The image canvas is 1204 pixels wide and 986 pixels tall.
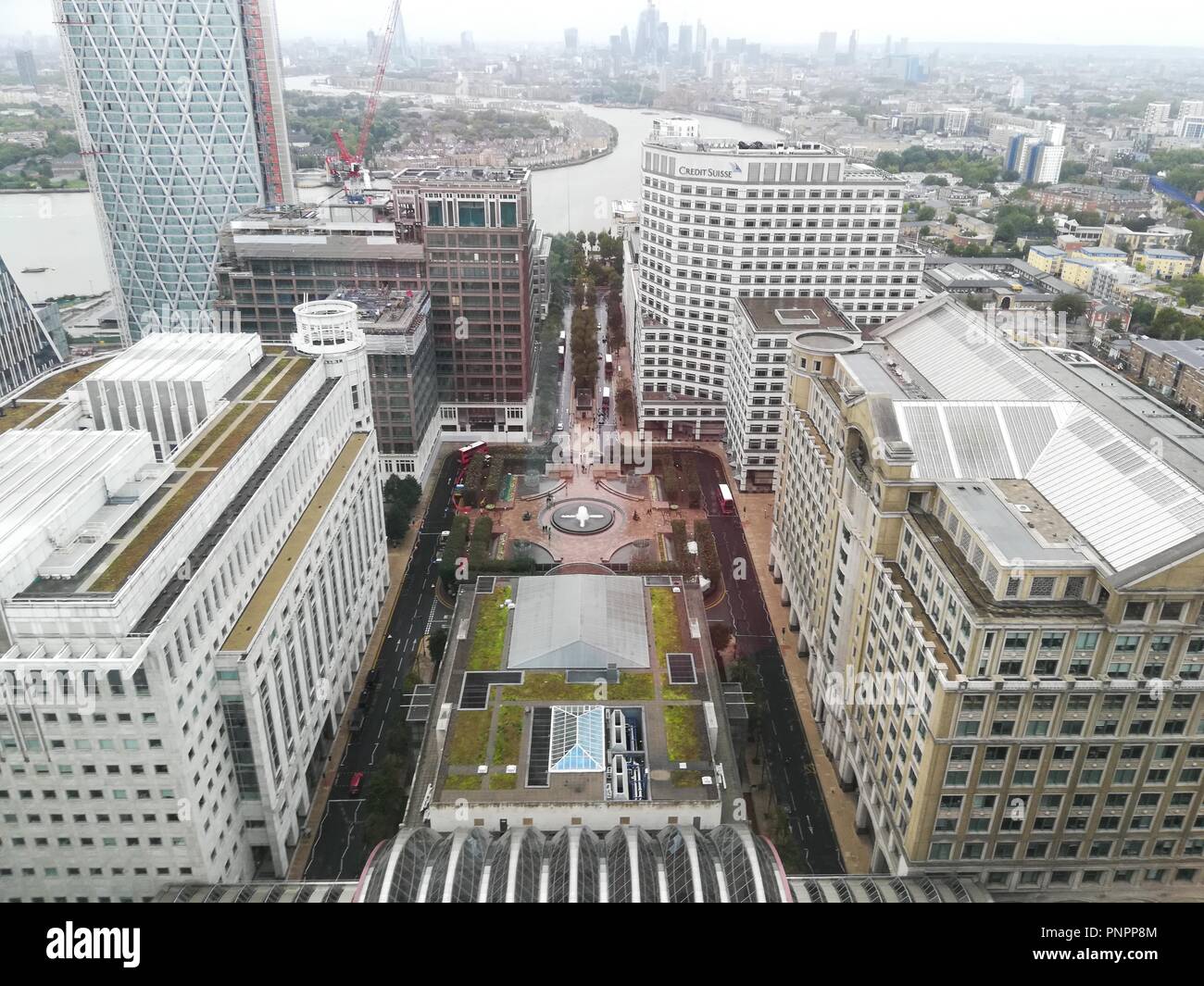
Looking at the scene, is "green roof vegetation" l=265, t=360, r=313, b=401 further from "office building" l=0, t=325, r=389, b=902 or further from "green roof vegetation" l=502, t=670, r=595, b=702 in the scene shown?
"green roof vegetation" l=502, t=670, r=595, b=702

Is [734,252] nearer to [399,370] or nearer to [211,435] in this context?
[399,370]

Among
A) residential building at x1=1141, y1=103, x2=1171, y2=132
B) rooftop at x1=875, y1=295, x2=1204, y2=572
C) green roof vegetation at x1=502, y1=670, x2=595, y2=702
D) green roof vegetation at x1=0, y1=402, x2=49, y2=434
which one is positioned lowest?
green roof vegetation at x1=502, y1=670, x2=595, y2=702

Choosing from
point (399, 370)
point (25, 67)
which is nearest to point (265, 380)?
point (399, 370)

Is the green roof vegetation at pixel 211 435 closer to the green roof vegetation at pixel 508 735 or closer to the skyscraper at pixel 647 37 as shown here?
the green roof vegetation at pixel 508 735

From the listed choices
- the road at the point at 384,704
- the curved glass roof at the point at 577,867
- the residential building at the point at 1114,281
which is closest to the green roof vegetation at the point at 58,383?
the road at the point at 384,704

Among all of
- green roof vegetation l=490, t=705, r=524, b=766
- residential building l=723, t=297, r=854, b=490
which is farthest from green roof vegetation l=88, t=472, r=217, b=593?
residential building l=723, t=297, r=854, b=490
